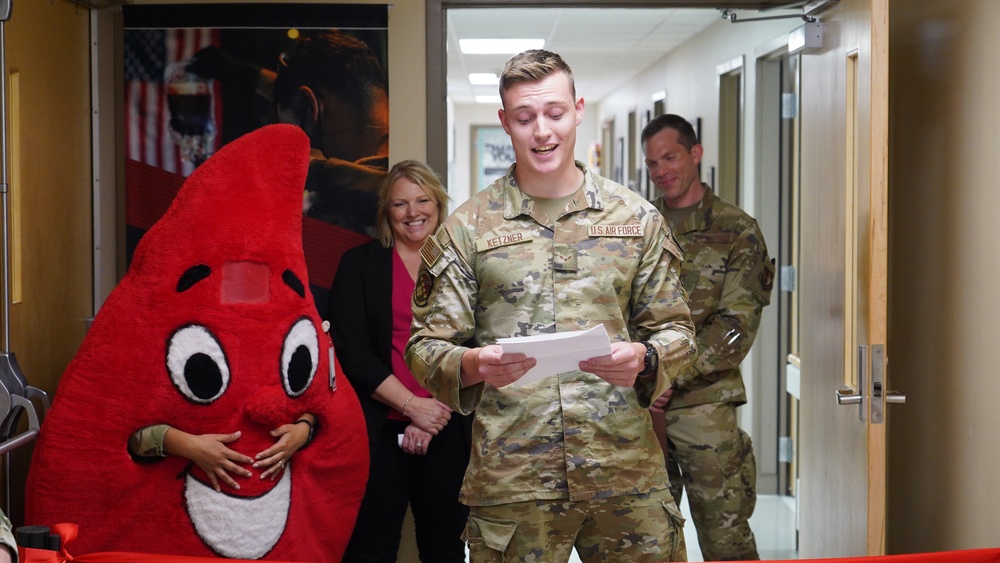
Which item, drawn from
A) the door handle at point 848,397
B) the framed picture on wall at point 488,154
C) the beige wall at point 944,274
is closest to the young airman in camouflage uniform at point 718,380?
the beige wall at point 944,274

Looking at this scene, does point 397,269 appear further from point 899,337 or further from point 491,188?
point 899,337

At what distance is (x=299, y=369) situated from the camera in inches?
90.7

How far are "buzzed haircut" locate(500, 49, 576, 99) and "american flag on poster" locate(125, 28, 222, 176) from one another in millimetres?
1466

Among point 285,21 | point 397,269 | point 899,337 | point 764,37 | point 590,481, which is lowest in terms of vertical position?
point 590,481

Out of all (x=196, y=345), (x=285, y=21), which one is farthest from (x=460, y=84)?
(x=196, y=345)

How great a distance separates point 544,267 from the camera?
5.92 ft

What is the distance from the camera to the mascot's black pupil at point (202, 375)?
7.13ft

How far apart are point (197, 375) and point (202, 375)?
0.03ft

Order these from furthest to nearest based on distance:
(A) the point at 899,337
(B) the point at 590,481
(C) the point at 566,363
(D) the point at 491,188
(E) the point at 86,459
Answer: (A) the point at 899,337 → (E) the point at 86,459 → (D) the point at 491,188 → (B) the point at 590,481 → (C) the point at 566,363

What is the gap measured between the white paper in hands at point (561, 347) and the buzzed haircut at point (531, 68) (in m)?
0.48

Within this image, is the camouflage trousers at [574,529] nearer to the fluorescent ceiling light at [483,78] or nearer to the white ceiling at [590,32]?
the white ceiling at [590,32]

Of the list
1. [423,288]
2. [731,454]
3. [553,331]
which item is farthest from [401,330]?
[731,454]

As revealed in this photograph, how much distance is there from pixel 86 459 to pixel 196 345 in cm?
33

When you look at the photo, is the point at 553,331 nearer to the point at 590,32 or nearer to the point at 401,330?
the point at 401,330
